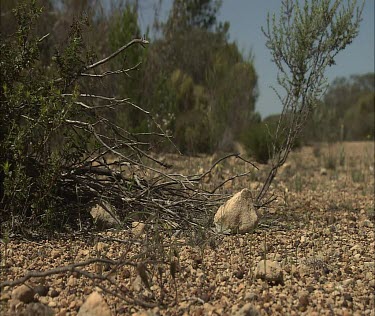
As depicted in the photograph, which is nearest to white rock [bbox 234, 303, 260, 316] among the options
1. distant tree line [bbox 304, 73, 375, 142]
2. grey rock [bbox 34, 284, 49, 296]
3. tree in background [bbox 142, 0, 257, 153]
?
grey rock [bbox 34, 284, 49, 296]

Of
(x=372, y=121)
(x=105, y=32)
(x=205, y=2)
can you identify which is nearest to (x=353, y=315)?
(x=105, y=32)

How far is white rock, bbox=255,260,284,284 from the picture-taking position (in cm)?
285

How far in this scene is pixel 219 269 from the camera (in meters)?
3.07

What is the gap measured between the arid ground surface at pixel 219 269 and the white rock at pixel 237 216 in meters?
0.08

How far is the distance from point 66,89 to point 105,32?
21.4ft

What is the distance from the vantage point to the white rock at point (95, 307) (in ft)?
7.74

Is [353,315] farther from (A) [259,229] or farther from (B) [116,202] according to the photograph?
(B) [116,202]

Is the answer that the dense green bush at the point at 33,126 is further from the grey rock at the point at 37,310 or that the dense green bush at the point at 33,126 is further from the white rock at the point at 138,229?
the grey rock at the point at 37,310

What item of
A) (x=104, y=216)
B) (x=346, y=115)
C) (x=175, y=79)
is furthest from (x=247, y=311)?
(x=346, y=115)

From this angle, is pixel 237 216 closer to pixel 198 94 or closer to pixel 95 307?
pixel 95 307

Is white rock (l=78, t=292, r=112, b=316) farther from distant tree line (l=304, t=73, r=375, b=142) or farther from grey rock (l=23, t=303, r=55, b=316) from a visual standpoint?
distant tree line (l=304, t=73, r=375, b=142)

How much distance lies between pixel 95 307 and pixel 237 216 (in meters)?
1.68

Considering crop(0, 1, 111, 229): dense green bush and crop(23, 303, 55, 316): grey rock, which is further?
crop(0, 1, 111, 229): dense green bush

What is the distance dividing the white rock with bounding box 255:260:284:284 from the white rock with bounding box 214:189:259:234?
94 centimetres
